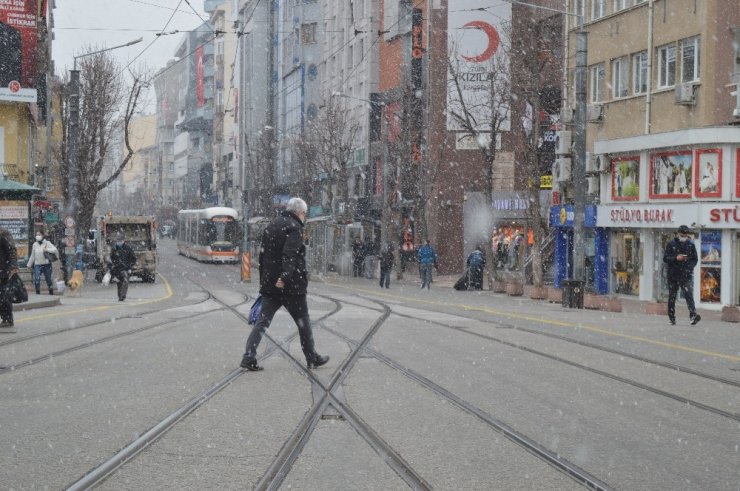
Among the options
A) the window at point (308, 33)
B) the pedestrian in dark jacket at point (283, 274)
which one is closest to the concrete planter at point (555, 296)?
the pedestrian in dark jacket at point (283, 274)

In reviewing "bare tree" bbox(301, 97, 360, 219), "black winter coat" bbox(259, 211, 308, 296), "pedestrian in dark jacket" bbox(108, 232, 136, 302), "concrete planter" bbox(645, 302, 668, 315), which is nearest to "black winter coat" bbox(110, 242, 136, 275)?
"pedestrian in dark jacket" bbox(108, 232, 136, 302)

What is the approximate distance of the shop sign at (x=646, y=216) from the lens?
31.8 m

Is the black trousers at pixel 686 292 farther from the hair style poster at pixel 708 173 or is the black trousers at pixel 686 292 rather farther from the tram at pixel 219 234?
the tram at pixel 219 234

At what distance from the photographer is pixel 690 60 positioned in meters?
31.9

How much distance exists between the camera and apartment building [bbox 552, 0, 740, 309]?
30.8m

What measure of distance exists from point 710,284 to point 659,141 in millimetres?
4438

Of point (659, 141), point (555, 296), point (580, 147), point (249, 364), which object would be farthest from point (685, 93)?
point (249, 364)

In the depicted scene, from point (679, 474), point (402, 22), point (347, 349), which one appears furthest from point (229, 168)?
point (679, 474)

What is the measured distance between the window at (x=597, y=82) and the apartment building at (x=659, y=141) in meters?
0.05

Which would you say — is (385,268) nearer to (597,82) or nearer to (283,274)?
(597,82)

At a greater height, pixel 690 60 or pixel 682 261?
pixel 690 60

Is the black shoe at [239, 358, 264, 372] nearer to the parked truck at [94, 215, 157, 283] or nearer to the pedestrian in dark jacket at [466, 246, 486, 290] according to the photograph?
the pedestrian in dark jacket at [466, 246, 486, 290]

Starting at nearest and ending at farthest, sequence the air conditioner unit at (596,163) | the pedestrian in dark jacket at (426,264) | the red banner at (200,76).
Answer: the air conditioner unit at (596,163)
the pedestrian in dark jacket at (426,264)
the red banner at (200,76)

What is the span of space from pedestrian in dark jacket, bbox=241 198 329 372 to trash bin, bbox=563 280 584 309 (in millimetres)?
16948
